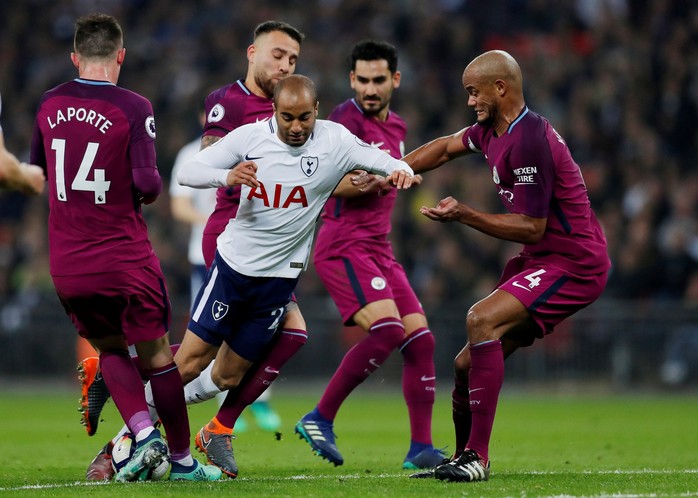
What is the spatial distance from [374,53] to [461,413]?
113 inches

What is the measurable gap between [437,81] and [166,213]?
493 centimetres

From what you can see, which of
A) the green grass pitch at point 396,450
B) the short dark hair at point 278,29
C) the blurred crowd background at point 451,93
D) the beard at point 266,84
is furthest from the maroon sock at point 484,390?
the blurred crowd background at point 451,93

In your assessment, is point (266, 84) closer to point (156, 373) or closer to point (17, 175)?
point (156, 373)

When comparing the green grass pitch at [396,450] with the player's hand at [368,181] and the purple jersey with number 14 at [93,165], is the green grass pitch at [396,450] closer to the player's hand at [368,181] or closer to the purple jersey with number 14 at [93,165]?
the purple jersey with number 14 at [93,165]

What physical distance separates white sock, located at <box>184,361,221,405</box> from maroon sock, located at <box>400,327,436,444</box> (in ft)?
5.06

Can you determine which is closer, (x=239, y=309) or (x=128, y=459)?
(x=128, y=459)

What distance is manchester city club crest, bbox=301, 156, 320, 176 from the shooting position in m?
7.26

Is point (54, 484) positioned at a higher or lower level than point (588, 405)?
higher

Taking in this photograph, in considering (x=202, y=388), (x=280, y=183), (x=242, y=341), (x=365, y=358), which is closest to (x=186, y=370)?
(x=202, y=388)

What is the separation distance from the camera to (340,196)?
8641 mm

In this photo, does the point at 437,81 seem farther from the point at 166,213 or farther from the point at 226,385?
the point at 226,385

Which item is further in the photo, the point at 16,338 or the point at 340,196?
the point at 16,338

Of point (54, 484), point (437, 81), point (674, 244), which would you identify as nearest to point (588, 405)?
point (674, 244)

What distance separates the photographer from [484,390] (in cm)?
707
